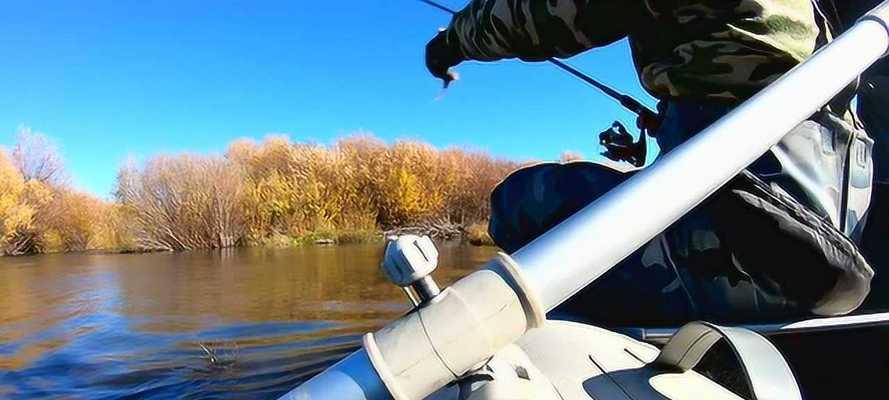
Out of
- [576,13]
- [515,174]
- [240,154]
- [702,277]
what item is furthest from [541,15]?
[240,154]

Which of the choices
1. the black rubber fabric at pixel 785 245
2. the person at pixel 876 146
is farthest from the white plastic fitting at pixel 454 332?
the person at pixel 876 146

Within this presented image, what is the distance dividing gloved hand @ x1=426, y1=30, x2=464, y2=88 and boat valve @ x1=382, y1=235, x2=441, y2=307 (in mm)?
833

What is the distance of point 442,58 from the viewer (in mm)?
1309

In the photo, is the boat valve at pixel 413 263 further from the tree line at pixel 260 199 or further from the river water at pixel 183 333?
the tree line at pixel 260 199

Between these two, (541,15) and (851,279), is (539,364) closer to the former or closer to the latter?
(851,279)

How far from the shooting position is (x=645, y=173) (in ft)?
1.92

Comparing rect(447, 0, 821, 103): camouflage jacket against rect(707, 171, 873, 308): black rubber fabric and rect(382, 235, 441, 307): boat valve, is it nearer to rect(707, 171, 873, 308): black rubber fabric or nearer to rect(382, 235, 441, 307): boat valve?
rect(707, 171, 873, 308): black rubber fabric

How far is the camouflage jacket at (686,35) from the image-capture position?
82cm

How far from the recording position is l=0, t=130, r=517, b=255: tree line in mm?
14086

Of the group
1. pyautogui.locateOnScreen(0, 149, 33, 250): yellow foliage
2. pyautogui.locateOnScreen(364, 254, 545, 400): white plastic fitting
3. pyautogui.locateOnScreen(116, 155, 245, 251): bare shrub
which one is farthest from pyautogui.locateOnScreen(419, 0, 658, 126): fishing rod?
pyautogui.locateOnScreen(0, 149, 33, 250): yellow foliage

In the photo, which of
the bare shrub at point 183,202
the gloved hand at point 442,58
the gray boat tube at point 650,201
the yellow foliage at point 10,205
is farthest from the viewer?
the yellow foliage at point 10,205

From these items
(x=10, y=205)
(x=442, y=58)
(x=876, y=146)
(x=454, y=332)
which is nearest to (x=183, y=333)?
(x=442, y=58)

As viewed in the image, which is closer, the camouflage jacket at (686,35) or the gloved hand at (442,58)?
the camouflage jacket at (686,35)

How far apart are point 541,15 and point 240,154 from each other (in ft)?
55.2
